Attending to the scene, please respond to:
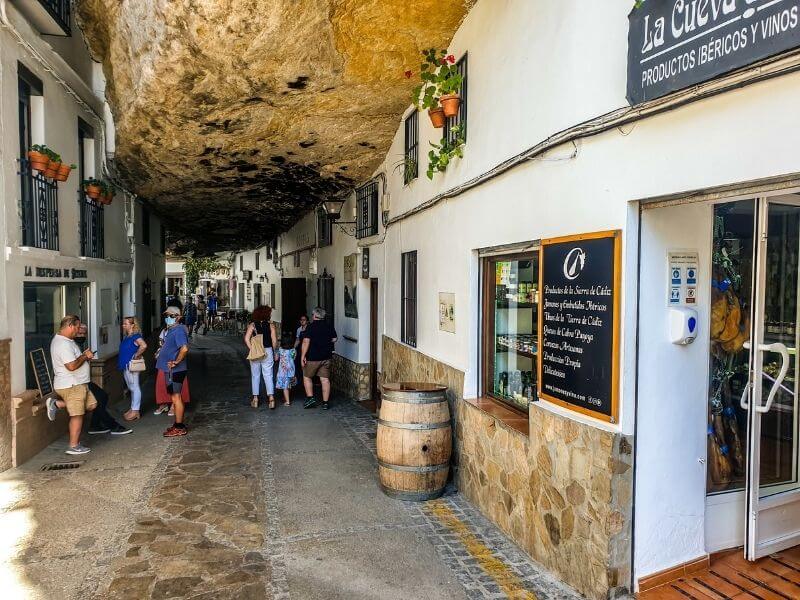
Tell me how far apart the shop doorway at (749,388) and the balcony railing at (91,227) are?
8782 mm

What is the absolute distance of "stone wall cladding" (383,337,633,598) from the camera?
11.3 feet

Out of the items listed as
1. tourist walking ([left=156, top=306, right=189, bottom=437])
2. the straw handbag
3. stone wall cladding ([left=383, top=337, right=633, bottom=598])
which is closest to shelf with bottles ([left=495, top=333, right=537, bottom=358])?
stone wall cladding ([left=383, top=337, right=633, bottom=598])

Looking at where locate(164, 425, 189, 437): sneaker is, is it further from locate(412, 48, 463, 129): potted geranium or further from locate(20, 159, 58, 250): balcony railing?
locate(412, 48, 463, 129): potted geranium

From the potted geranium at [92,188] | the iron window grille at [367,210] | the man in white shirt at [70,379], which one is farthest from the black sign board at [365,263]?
the man in white shirt at [70,379]

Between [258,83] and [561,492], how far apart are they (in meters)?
5.54

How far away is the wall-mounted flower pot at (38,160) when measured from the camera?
6.93 metres

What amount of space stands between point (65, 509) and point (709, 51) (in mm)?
6094

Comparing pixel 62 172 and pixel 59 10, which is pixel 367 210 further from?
pixel 59 10

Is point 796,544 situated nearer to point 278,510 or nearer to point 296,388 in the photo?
point 278,510

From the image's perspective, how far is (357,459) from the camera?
6.96 metres

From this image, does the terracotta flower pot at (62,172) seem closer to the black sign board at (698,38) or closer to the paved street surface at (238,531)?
the paved street surface at (238,531)

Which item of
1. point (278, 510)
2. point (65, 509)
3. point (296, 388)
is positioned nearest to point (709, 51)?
point (278, 510)

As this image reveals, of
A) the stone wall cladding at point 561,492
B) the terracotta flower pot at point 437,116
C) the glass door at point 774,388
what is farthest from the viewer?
the terracotta flower pot at point 437,116

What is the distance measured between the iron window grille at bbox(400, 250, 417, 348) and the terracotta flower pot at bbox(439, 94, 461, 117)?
231 centimetres
